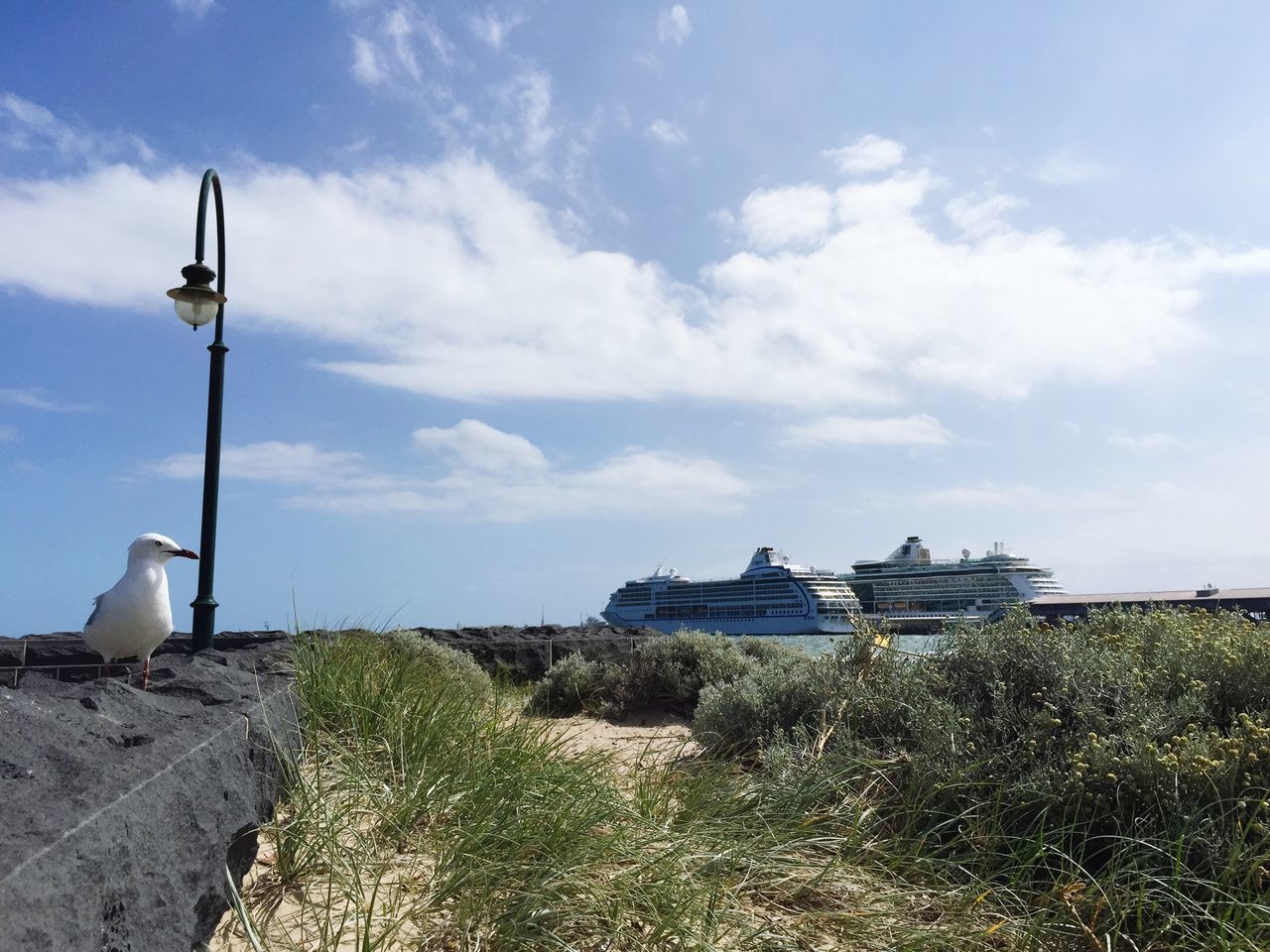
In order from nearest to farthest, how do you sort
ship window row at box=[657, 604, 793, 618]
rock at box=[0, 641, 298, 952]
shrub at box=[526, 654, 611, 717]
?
rock at box=[0, 641, 298, 952]
shrub at box=[526, 654, 611, 717]
ship window row at box=[657, 604, 793, 618]

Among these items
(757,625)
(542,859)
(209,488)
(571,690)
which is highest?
(209,488)

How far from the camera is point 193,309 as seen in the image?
5.46 metres

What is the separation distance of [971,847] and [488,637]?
12.0 metres

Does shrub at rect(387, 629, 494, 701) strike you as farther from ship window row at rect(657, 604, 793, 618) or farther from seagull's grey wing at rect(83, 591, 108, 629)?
ship window row at rect(657, 604, 793, 618)

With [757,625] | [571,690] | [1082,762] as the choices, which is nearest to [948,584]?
[757,625]

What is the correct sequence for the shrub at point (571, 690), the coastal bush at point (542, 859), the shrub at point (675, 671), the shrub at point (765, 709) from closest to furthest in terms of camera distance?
1. the coastal bush at point (542, 859)
2. the shrub at point (765, 709)
3. the shrub at point (675, 671)
4. the shrub at point (571, 690)

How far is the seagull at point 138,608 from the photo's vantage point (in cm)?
380

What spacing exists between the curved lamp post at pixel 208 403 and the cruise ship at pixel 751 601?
144 ft

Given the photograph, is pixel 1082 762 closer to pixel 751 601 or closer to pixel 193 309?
pixel 193 309

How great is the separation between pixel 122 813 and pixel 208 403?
177 inches

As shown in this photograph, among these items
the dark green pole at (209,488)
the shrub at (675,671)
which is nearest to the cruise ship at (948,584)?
the shrub at (675,671)

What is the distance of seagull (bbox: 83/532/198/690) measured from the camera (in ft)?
12.5

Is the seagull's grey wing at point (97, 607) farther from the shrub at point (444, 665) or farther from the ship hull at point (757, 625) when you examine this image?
the ship hull at point (757, 625)

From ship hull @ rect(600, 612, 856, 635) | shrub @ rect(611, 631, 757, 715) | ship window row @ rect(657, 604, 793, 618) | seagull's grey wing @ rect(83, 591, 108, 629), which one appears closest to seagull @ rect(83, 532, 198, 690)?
seagull's grey wing @ rect(83, 591, 108, 629)
